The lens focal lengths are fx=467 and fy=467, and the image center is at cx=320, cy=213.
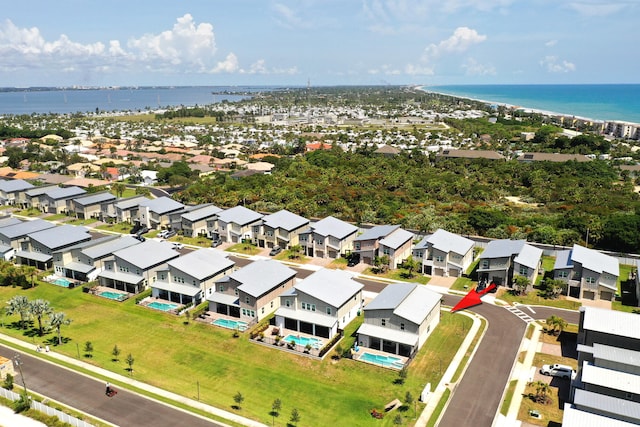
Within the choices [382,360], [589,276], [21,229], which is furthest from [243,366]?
[21,229]

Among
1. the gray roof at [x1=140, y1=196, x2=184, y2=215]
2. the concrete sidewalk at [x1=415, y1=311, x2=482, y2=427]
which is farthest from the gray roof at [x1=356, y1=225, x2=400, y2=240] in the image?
the gray roof at [x1=140, y1=196, x2=184, y2=215]

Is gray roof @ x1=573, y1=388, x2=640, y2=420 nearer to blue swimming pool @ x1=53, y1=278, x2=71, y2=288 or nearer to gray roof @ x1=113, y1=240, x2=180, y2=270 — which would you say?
gray roof @ x1=113, y1=240, x2=180, y2=270

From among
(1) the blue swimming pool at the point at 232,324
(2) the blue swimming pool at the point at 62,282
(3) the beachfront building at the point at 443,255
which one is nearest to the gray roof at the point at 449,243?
(3) the beachfront building at the point at 443,255

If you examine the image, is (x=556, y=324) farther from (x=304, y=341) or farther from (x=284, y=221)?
(x=284, y=221)

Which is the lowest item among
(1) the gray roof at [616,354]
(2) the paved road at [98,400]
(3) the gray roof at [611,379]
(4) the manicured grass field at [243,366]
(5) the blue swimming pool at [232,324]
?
(4) the manicured grass field at [243,366]

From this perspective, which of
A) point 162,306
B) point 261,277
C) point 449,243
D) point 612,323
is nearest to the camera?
point 612,323

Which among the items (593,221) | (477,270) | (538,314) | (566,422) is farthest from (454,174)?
(566,422)

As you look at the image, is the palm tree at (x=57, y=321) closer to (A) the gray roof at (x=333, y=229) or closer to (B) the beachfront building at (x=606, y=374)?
(A) the gray roof at (x=333, y=229)

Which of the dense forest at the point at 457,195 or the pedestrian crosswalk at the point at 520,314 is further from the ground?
the dense forest at the point at 457,195
